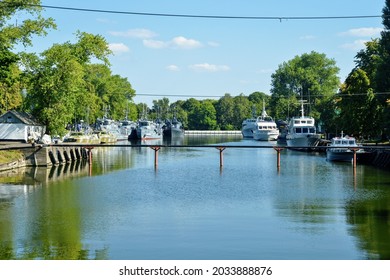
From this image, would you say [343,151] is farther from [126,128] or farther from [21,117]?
[126,128]

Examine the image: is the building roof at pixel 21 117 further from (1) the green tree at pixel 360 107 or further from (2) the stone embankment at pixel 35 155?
(1) the green tree at pixel 360 107

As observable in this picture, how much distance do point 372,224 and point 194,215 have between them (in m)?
8.02

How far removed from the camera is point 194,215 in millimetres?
30828

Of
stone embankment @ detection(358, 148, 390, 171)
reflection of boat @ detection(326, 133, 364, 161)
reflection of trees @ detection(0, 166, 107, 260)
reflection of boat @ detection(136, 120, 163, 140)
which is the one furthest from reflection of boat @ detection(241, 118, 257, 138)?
reflection of trees @ detection(0, 166, 107, 260)

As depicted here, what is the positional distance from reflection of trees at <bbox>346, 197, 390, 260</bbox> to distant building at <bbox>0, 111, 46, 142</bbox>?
1412 inches

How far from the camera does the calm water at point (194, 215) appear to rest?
23312mm

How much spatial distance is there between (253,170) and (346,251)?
33604 mm

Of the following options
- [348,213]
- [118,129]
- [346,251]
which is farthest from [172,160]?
[118,129]

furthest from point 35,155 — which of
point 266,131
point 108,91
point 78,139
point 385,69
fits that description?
point 266,131

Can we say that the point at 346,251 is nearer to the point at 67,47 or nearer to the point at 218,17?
the point at 218,17

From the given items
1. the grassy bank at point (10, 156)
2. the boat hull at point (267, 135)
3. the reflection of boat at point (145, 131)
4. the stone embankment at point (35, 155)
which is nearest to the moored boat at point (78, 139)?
the stone embankment at point (35, 155)

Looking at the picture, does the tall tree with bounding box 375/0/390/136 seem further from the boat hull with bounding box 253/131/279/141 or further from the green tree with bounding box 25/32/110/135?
the boat hull with bounding box 253/131/279/141

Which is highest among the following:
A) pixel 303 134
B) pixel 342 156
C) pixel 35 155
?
pixel 303 134
